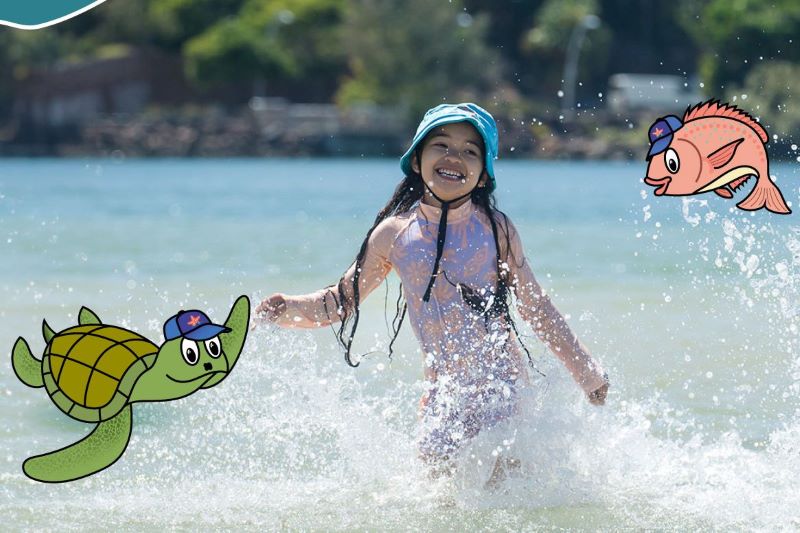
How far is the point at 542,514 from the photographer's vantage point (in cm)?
434

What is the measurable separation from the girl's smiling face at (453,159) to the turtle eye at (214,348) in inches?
42.5

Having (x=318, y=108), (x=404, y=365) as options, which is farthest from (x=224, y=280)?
(x=318, y=108)

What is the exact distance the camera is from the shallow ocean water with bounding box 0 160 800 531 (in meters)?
4.41

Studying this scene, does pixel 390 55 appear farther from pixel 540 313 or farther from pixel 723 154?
pixel 723 154

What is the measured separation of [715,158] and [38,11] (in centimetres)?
200

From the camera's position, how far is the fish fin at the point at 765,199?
4.02 m

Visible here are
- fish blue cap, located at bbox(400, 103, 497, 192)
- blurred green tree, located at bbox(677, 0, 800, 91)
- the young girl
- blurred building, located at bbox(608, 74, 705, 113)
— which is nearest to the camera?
fish blue cap, located at bbox(400, 103, 497, 192)

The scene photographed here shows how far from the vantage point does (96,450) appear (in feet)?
11.7

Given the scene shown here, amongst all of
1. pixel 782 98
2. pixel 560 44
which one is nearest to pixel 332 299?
pixel 782 98

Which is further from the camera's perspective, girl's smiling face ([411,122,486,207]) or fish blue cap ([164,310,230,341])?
girl's smiling face ([411,122,486,207])

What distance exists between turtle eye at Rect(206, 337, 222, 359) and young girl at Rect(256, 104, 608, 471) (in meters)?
0.82

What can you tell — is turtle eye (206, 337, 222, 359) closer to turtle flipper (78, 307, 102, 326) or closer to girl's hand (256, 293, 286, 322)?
turtle flipper (78, 307, 102, 326)

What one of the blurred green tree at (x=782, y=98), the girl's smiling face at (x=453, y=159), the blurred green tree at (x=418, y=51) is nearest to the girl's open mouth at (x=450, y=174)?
the girl's smiling face at (x=453, y=159)

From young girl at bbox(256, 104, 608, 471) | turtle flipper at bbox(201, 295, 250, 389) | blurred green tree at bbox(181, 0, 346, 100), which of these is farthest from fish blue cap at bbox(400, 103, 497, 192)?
blurred green tree at bbox(181, 0, 346, 100)
